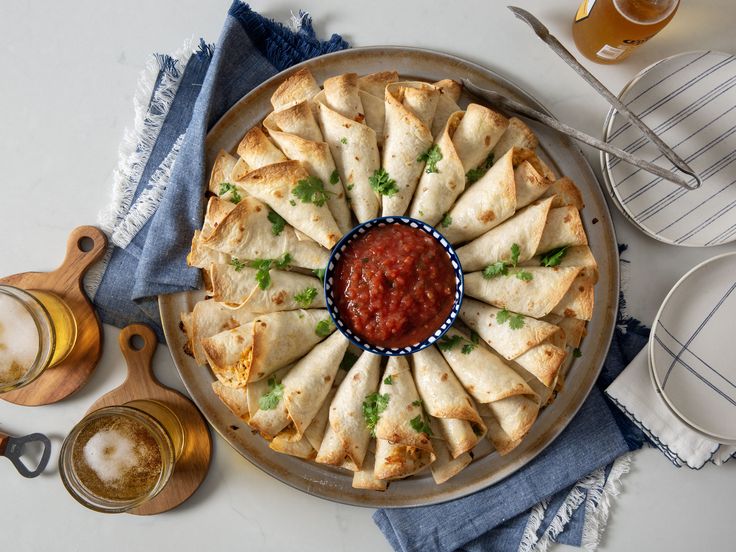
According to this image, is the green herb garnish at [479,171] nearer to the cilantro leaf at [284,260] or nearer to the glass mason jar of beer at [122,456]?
the cilantro leaf at [284,260]

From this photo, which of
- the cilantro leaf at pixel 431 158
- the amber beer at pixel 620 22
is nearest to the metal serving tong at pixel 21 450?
the cilantro leaf at pixel 431 158

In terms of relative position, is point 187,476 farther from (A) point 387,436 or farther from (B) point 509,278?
(B) point 509,278

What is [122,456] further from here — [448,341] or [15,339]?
[448,341]

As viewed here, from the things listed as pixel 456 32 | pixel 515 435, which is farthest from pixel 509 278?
pixel 456 32

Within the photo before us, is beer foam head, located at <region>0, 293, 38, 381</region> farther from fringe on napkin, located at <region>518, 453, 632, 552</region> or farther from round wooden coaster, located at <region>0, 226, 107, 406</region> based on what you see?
fringe on napkin, located at <region>518, 453, 632, 552</region>

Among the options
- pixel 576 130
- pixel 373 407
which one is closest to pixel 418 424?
pixel 373 407

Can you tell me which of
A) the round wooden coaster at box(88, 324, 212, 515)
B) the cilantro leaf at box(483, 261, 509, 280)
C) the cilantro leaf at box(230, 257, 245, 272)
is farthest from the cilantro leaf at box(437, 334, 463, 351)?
the round wooden coaster at box(88, 324, 212, 515)
